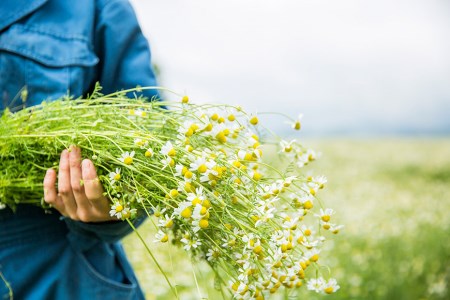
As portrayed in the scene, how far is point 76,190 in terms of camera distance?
149 centimetres

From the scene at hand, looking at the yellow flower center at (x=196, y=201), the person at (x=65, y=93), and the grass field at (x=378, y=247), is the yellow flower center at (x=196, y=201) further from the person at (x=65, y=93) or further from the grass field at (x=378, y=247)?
the grass field at (x=378, y=247)

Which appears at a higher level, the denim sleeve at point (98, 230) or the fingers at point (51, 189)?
the fingers at point (51, 189)

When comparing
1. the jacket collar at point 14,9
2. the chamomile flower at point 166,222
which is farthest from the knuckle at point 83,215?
the jacket collar at point 14,9

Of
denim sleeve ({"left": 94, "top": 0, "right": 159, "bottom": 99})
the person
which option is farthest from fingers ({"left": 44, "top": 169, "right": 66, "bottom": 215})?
denim sleeve ({"left": 94, "top": 0, "right": 159, "bottom": 99})

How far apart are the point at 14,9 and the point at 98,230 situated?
0.90 metres

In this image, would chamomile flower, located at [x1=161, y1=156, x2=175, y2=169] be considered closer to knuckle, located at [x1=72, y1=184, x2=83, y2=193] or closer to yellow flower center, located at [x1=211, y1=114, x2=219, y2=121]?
yellow flower center, located at [x1=211, y1=114, x2=219, y2=121]

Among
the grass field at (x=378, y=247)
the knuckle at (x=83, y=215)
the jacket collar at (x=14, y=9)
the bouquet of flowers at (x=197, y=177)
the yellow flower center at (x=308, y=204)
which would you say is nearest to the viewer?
the bouquet of flowers at (x=197, y=177)

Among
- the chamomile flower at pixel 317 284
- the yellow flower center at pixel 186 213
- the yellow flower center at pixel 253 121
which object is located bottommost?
the chamomile flower at pixel 317 284

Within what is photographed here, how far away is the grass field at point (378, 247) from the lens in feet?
13.8

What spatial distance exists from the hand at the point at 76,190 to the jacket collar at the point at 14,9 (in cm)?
74

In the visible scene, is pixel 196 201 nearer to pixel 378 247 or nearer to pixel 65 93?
pixel 65 93

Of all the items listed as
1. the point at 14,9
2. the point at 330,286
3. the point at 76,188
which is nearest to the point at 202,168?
the point at 76,188

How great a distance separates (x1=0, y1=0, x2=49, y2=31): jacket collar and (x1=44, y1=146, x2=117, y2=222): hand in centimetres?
74

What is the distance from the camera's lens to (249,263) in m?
1.33
